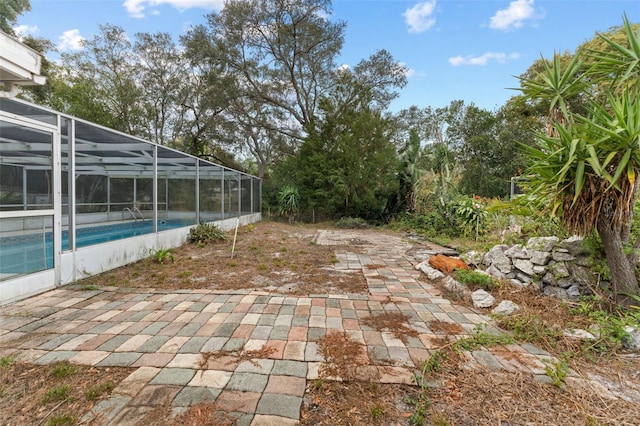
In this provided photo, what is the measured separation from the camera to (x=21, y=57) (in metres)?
1.70

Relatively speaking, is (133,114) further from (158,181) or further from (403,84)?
(403,84)

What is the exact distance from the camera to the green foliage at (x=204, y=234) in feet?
22.2

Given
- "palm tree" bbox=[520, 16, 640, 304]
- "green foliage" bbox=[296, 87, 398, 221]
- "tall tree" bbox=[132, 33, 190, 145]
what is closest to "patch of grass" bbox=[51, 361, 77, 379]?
"palm tree" bbox=[520, 16, 640, 304]

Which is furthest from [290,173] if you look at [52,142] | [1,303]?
[1,303]

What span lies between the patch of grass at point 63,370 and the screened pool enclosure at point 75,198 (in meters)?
1.78

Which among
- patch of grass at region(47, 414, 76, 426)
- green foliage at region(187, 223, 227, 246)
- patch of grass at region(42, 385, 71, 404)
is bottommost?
patch of grass at region(47, 414, 76, 426)

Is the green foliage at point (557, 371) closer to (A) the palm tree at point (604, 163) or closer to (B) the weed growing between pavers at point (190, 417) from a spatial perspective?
(A) the palm tree at point (604, 163)

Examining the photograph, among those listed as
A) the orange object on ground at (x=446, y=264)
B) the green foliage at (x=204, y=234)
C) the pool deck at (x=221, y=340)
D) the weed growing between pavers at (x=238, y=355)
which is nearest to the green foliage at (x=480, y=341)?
the pool deck at (x=221, y=340)

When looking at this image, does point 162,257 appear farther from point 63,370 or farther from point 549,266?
point 549,266

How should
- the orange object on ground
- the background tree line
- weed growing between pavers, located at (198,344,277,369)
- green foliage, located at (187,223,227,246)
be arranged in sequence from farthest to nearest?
the background tree line < green foliage, located at (187,223,227,246) < the orange object on ground < weed growing between pavers, located at (198,344,277,369)

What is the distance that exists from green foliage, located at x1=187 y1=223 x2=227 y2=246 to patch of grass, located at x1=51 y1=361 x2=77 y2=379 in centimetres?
482

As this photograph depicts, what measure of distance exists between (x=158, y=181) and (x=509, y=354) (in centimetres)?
638

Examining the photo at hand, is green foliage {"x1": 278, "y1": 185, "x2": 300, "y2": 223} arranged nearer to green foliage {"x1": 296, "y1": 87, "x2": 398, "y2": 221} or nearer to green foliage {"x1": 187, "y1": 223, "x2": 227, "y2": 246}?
green foliage {"x1": 296, "y1": 87, "x2": 398, "y2": 221}

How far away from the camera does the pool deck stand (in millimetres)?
1603
